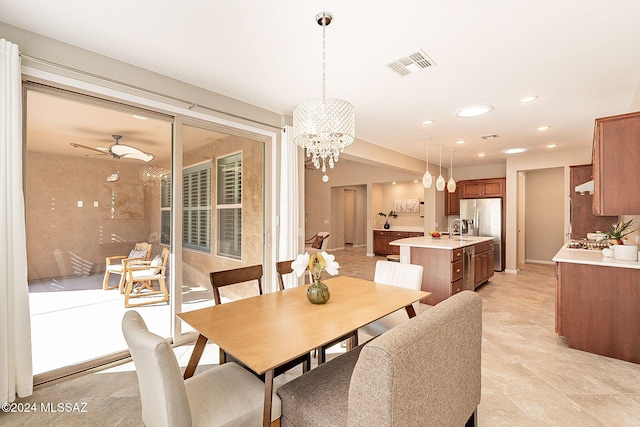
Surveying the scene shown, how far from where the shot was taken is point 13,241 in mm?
2006

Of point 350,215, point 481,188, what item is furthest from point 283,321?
point 350,215

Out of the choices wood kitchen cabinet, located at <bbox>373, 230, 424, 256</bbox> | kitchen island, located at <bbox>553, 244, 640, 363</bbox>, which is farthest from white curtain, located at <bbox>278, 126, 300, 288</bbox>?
wood kitchen cabinet, located at <bbox>373, 230, 424, 256</bbox>

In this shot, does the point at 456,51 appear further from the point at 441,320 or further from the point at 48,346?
the point at 48,346

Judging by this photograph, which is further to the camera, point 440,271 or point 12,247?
point 440,271

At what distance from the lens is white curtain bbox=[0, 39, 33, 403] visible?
6.42 ft

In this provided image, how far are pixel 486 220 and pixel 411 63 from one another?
5.41m

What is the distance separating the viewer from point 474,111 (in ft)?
12.2

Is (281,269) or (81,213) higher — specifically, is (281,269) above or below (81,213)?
below

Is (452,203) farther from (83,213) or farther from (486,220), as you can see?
(83,213)

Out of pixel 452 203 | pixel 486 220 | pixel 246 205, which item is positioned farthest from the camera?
pixel 452 203

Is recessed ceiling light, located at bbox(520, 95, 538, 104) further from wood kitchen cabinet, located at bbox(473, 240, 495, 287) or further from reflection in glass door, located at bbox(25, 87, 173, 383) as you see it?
reflection in glass door, located at bbox(25, 87, 173, 383)

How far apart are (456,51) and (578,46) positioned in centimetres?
91

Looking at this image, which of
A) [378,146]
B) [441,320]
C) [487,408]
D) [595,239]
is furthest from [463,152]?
[441,320]

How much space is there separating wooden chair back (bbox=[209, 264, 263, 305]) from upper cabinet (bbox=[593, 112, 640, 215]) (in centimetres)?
306
